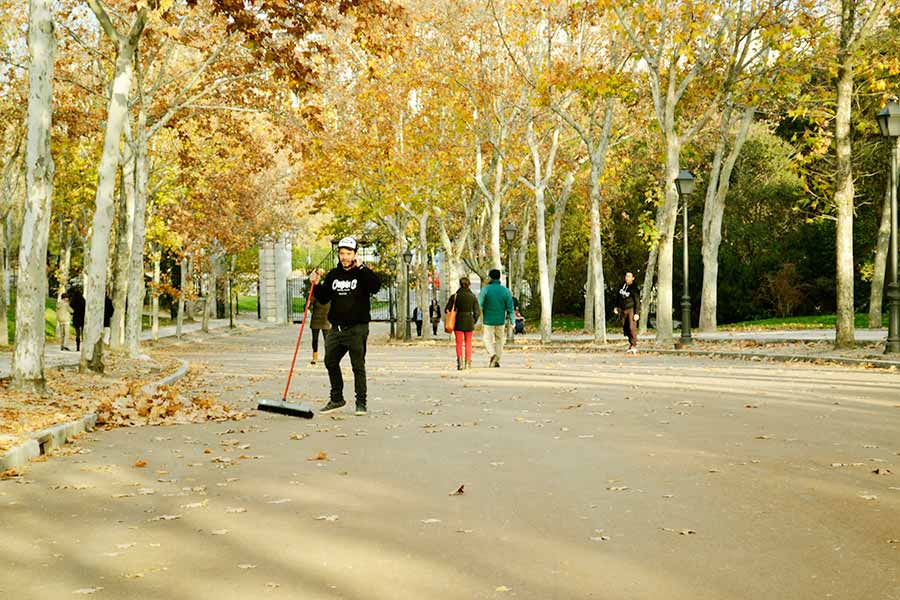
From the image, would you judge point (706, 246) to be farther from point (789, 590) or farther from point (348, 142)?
point (789, 590)

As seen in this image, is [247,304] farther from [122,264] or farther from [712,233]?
[122,264]

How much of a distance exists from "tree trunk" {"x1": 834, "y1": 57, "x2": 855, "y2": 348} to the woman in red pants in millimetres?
7288

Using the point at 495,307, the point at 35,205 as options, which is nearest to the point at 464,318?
the point at 495,307

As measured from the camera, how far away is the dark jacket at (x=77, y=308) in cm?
3332

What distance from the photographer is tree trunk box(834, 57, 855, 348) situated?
76.3 feet

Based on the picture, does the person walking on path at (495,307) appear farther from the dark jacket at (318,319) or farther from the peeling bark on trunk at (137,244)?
the peeling bark on trunk at (137,244)

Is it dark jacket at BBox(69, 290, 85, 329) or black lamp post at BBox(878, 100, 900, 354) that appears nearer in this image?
black lamp post at BBox(878, 100, 900, 354)

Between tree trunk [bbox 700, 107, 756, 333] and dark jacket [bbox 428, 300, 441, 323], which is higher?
tree trunk [bbox 700, 107, 756, 333]

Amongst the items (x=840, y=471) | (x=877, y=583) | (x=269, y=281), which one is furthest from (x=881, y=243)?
(x=269, y=281)

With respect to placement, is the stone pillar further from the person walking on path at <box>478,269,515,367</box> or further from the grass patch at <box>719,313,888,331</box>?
Answer: the person walking on path at <box>478,269,515,367</box>

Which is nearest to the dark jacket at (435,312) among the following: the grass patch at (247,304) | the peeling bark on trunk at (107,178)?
the peeling bark on trunk at (107,178)

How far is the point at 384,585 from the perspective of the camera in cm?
546

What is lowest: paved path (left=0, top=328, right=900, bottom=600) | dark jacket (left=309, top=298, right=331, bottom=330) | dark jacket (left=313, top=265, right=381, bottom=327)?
paved path (left=0, top=328, right=900, bottom=600)

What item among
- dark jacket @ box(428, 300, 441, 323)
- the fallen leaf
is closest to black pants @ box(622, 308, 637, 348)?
the fallen leaf
